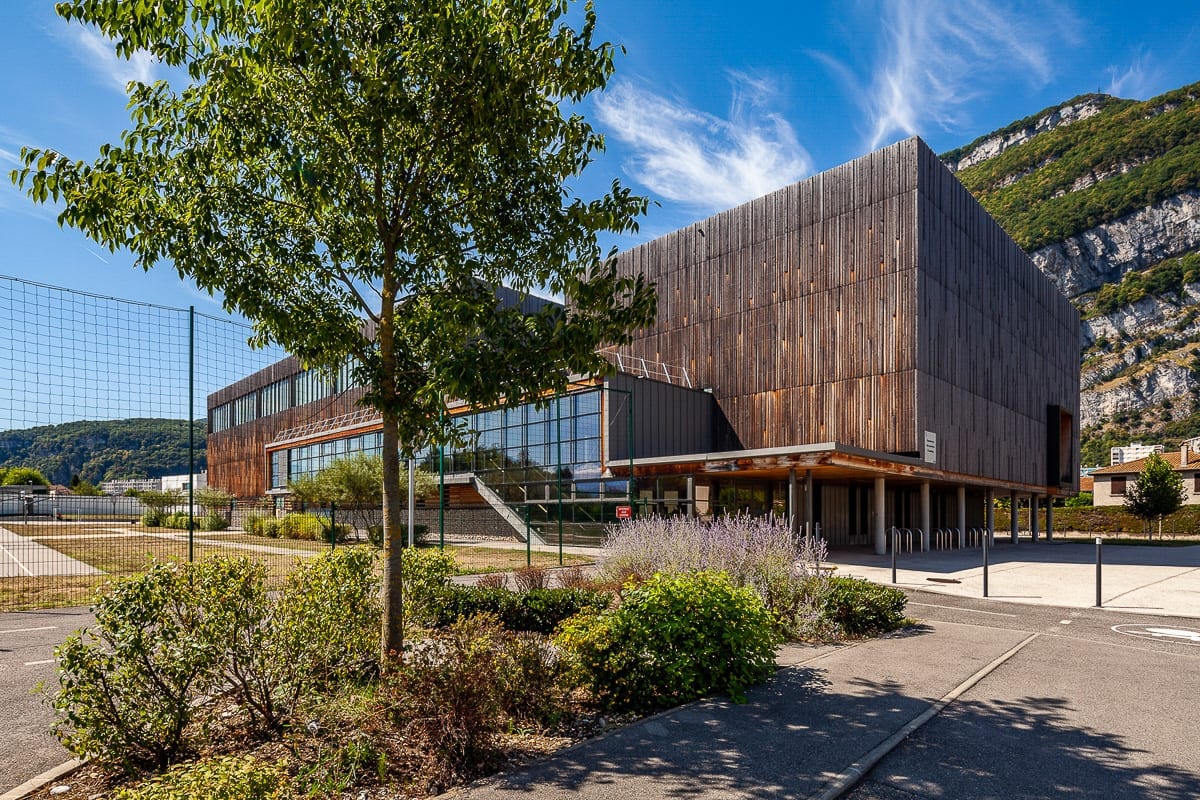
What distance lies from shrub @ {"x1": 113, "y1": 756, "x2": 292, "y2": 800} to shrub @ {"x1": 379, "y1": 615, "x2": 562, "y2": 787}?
1.07 meters

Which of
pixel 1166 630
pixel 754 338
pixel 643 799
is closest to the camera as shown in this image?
pixel 643 799

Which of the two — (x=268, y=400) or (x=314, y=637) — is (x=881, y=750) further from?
(x=268, y=400)

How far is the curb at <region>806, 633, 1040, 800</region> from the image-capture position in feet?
13.7

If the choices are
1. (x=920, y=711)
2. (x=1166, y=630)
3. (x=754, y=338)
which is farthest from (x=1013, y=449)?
(x=920, y=711)

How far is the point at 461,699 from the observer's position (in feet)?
14.8

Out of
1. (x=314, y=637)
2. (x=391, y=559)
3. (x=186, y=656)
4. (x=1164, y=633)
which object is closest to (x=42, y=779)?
(x=186, y=656)

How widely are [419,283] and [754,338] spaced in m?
25.8

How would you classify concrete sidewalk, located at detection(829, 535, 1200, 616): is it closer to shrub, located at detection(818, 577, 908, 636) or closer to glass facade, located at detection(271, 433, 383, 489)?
shrub, located at detection(818, 577, 908, 636)

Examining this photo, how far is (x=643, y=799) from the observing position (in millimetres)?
4016

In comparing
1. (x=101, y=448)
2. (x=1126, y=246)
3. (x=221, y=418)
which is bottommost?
(x=101, y=448)

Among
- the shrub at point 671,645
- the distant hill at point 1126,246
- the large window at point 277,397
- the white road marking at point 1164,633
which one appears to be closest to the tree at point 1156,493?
the white road marking at point 1164,633

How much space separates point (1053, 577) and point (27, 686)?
761 inches

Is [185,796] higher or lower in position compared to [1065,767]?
higher

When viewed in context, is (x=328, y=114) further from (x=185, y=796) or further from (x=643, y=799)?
(x=643, y=799)
